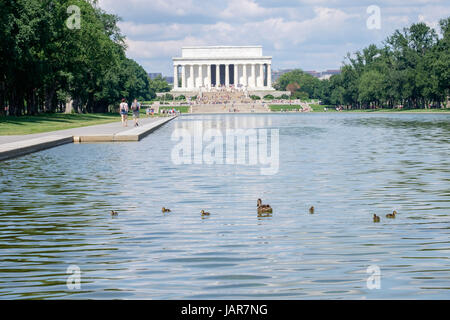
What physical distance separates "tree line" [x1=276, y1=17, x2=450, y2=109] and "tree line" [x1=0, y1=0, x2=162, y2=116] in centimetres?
4567

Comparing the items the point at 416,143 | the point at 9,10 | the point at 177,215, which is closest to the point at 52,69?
the point at 9,10

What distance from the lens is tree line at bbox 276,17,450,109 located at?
11019 cm

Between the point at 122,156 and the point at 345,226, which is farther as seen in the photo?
the point at 122,156

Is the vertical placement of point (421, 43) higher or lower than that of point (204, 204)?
higher

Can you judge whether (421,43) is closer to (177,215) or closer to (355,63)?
(355,63)

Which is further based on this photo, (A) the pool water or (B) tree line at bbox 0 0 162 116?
(B) tree line at bbox 0 0 162 116

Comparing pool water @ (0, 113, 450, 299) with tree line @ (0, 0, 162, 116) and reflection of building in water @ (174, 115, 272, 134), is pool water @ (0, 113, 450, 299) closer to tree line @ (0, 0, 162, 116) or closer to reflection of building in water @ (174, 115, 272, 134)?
reflection of building in water @ (174, 115, 272, 134)

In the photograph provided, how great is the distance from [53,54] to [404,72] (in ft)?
214

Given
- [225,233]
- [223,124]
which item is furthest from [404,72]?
[225,233]

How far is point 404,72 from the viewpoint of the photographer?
12512 centimetres

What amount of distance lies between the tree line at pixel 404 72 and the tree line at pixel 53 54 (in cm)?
4567

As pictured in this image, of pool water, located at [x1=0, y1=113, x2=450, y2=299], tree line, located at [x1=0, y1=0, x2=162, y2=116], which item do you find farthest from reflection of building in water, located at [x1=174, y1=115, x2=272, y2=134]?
pool water, located at [x1=0, y1=113, x2=450, y2=299]

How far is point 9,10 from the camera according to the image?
64688 millimetres

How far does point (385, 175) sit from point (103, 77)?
276ft
